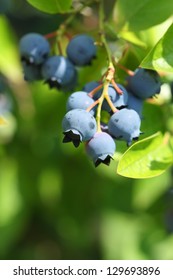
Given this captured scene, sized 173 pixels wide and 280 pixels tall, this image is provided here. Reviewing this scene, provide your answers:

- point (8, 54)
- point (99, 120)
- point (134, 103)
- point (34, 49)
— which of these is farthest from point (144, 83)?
point (8, 54)

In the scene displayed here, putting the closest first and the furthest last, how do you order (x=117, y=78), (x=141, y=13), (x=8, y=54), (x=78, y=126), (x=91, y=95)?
(x=78, y=126) → (x=91, y=95) → (x=117, y=78) → (x=141, y=13) → (x=8, y=54)

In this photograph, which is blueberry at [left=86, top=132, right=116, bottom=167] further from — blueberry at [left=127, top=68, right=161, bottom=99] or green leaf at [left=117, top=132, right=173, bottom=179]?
blueberry at [left=127, top=68, right=161, bottom=99]

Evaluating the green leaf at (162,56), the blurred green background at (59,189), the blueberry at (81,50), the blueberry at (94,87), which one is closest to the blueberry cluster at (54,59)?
the blueberry at (81,50)

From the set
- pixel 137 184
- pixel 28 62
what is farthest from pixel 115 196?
pixel 28 62

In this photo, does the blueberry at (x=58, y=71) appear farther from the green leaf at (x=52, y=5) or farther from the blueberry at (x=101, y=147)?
the blueberry at (x=101, y=147)

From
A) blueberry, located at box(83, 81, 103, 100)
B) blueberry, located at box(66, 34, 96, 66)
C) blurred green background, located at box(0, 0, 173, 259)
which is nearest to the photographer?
blueberry, located at box(83, 81, 103, 100)

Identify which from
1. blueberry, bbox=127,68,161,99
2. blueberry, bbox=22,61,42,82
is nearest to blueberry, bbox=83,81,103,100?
blueberry, bbox=127,68,161,99

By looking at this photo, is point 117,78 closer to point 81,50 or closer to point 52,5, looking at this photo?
point 81,50
